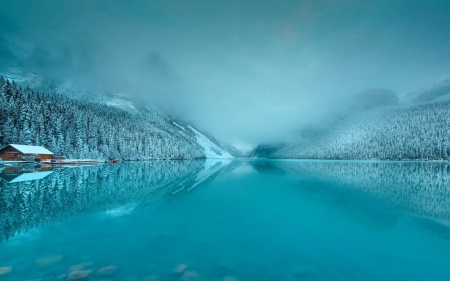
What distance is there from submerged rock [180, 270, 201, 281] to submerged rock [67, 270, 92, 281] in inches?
145

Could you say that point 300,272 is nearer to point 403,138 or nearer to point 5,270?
point 5,270

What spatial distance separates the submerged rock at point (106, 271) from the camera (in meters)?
8.23

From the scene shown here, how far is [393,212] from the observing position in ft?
61.3

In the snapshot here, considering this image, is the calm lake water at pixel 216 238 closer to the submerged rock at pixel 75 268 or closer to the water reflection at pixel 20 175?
the submerged rock at pixel 75 268

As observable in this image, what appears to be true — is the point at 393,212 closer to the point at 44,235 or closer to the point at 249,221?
the point at 249,221

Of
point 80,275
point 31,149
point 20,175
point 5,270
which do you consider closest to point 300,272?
point 80,275

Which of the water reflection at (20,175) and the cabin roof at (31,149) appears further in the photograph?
the cabin roof at (31,149)

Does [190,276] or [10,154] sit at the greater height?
[10,154]

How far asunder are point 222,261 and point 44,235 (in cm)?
1084

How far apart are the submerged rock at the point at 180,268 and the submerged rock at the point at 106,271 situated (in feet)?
8.25

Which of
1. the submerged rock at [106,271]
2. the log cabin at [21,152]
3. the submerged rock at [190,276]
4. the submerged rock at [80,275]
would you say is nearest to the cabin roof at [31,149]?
the log cabin at [21,152]

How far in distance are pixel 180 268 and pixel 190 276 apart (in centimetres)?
86

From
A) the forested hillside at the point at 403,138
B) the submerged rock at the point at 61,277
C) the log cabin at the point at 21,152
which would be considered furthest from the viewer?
the forested hillside at the point at 403,138

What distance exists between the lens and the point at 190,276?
8406 millimetres
